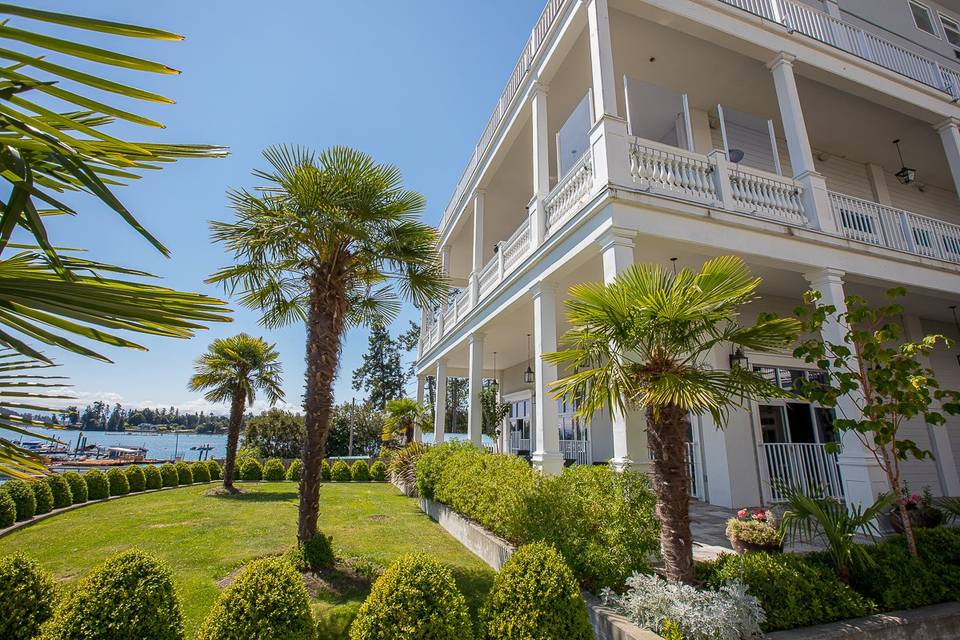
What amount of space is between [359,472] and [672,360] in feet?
52.6

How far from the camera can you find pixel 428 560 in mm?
3406

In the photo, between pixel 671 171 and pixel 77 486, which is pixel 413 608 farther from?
pixel 77 486

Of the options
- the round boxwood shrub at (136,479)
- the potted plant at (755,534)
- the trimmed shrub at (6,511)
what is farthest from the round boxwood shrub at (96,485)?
the potted plant at (755,534)

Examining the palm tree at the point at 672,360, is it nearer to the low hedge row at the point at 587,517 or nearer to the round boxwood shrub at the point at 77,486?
the low hedge row at the point at 587,517

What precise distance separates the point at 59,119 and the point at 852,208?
1038cm

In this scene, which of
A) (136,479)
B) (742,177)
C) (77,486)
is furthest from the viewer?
(136,479)

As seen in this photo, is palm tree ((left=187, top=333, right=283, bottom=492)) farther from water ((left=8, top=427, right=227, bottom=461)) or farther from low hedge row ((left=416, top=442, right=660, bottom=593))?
low hedge row ((left=416, top=442, right=660, bottom=593))

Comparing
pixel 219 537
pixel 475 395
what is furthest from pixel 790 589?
pixel 219 537

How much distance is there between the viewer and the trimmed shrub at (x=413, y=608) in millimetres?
3039

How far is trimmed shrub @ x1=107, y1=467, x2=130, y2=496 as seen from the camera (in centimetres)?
1205

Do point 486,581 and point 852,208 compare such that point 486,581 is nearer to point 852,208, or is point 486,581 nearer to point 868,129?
point 852,208

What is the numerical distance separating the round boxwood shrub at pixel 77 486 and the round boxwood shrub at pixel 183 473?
3748 mm

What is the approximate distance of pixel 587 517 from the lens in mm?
4562

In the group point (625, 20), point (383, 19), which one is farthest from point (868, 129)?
point (383, 19)
